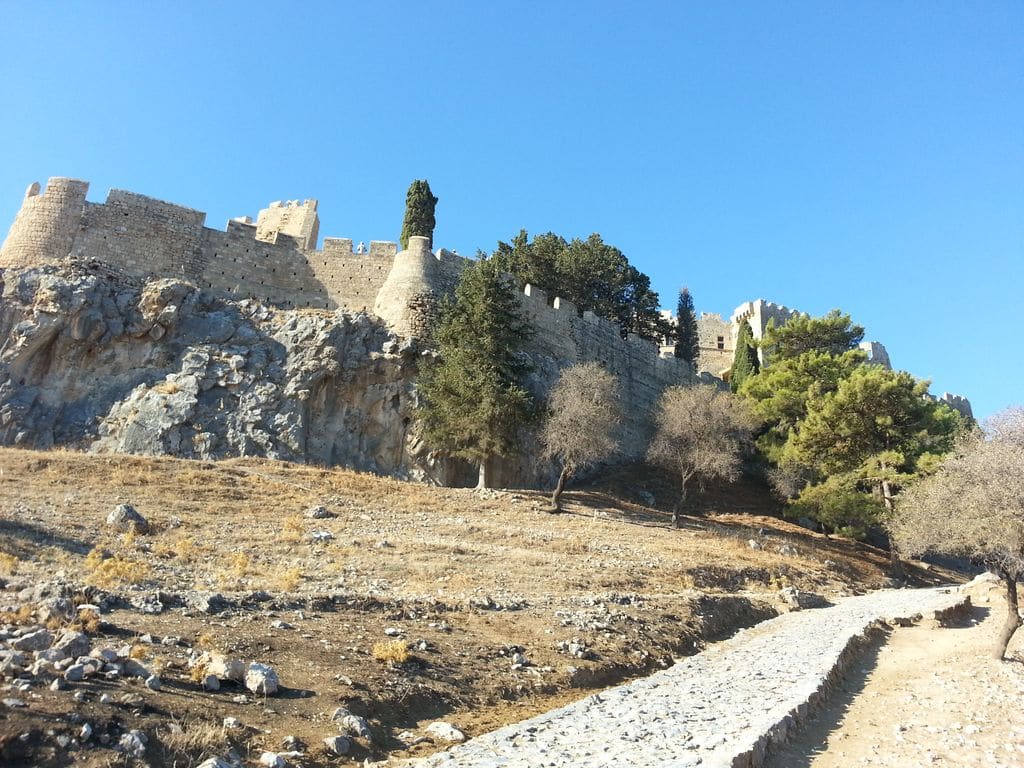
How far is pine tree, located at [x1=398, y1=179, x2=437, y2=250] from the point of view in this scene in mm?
39125

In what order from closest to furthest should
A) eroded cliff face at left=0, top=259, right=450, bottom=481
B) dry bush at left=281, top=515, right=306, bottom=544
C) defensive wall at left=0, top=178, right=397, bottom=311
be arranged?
dry bush at left=281, top=515, right=306, bottom=544 < eroded cliff face at left=0, top=259, right=450, bottom=481 < defensive wall at left=0, top=178, right=397, bottom=311

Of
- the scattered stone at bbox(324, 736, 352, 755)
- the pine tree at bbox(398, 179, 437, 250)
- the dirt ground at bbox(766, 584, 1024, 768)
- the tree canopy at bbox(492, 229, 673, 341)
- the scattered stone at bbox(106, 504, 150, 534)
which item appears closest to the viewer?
the scattered stone at bbox(324, 736, 352, 755)

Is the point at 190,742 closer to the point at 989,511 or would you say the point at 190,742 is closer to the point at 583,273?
the point at 989,511

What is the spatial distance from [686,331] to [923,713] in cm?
4358

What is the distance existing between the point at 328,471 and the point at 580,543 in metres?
9.76

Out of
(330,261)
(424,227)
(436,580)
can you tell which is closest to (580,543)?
(436,580)

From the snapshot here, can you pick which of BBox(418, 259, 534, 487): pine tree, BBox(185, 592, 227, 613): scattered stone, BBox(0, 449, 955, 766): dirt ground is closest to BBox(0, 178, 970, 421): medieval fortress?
BBox(418, 259, 534, 487): pine tree

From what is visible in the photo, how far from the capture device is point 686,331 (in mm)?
52375

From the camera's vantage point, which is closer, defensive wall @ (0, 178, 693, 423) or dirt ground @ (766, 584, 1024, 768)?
dirt ground @ (766, 584, 1024, 768)

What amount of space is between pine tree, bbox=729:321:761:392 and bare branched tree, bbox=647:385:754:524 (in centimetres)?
1085

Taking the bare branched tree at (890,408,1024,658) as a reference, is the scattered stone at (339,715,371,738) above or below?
below

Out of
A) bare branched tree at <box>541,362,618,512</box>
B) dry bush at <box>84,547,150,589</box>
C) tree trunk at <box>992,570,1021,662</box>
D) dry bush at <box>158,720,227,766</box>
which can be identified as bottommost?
dry bush at <box>158,720,227,766</box>

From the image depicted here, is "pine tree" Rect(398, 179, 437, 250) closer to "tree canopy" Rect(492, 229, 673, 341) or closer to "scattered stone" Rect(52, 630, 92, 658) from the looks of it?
"tree canopy" Rect(492, 229, 673, 341)

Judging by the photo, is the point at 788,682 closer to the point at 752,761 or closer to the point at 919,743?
the point at 919,743
